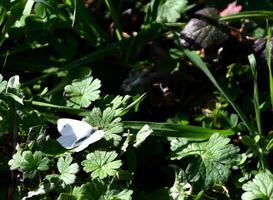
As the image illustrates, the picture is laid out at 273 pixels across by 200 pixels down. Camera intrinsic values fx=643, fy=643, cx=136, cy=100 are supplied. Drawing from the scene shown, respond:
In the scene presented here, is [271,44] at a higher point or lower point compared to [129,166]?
higher

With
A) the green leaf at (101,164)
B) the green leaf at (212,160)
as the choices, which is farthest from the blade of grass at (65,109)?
the green leaf at (212,160)

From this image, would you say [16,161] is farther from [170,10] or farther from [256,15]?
[256,15]

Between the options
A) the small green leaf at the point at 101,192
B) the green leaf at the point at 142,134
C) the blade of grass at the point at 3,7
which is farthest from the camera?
the blade of grass at the point at 3,7

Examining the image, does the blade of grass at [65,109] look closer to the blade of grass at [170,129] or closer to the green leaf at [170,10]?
the blade of grass at [170,129]

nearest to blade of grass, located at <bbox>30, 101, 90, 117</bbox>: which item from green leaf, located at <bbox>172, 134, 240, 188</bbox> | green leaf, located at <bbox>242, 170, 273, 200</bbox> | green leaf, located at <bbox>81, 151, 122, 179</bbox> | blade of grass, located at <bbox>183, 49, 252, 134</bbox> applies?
green leaf, located at <bbox>81, 151, 122, 179</bbox>

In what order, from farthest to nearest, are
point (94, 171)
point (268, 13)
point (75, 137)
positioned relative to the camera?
point (268, 13) → point (75, 137) → point (94, 171)

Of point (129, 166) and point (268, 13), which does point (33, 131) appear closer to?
point (129, 166)

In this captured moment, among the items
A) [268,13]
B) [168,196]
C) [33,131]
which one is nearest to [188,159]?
[168,196]
